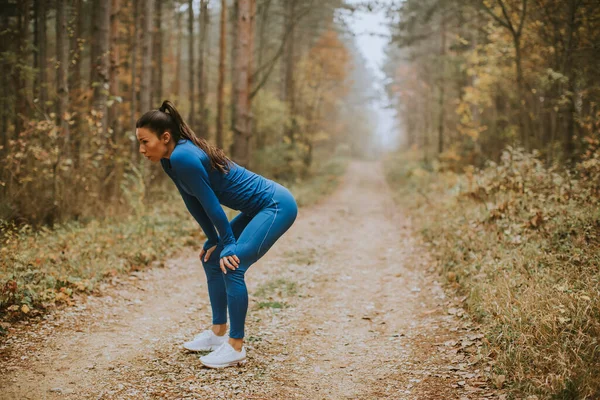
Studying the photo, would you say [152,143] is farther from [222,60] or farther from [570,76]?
[222,60]

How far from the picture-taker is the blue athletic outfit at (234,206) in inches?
130

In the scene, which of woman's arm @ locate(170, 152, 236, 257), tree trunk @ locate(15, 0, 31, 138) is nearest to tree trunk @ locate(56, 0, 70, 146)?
tree trunk @ locate(15, 0, 31, 138)

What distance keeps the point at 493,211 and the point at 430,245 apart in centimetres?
135

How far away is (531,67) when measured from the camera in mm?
11805

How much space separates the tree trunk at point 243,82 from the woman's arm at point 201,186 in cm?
849

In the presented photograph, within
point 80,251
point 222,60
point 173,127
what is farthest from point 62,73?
point 173,127

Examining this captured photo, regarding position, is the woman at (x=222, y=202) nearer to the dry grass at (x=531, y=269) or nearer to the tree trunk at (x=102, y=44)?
the dry grass at (x=531, y=269)

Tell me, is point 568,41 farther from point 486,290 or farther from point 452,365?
point 452,365

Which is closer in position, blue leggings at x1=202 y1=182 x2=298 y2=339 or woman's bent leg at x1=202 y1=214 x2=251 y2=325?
blue leggings at x1=202 y1=182 x2=298 y2=339

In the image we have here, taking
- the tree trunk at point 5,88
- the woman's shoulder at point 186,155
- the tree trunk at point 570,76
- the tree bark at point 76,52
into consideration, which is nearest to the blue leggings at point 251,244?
the woman's shoulder at point 186,155

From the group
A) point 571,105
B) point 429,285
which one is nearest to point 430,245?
point 429,285

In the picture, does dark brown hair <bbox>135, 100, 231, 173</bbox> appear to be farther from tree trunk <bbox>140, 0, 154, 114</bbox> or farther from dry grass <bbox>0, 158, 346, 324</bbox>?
tree trunk <bbox>140, 0, 154, 114</bbox>

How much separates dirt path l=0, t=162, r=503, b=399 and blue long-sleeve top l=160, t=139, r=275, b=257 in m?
1.16

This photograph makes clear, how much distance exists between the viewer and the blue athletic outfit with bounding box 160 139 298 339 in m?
3.30
